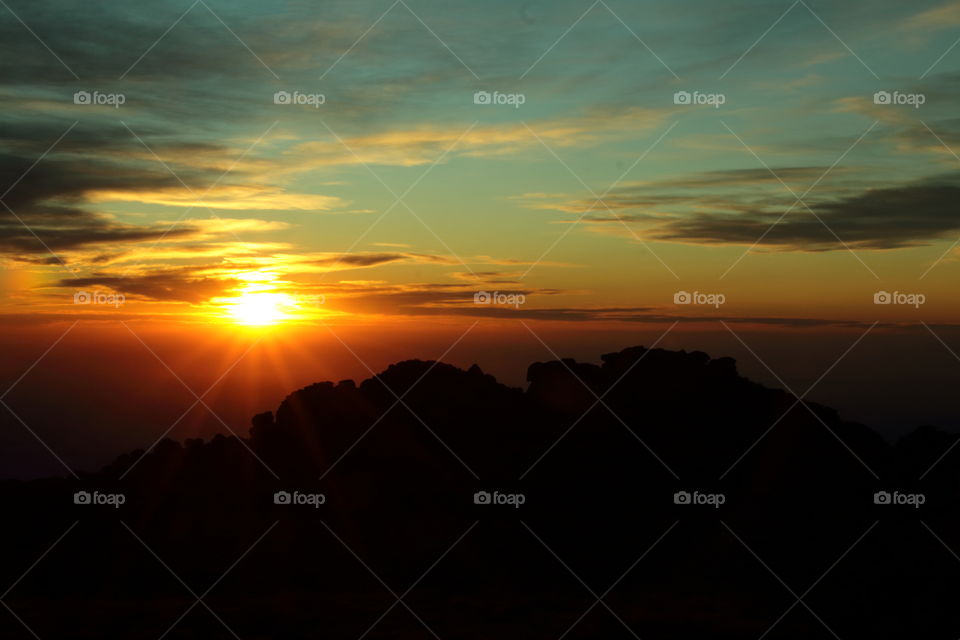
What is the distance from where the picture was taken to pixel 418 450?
3147 centimetres

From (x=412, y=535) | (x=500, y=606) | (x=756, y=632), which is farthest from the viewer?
(x=412, y=535)

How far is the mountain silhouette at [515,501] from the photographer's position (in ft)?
96.9

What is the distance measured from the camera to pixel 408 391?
30750 millimetres

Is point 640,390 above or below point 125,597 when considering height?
above

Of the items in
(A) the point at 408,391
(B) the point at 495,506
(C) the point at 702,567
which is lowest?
(C) the point at 702,567

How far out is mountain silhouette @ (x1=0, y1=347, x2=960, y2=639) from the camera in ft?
96.9

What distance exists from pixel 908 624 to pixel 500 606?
11007 millimetres

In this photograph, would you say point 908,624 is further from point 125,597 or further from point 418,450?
point 125,597

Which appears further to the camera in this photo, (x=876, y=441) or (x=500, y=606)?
(x=876, y=441)

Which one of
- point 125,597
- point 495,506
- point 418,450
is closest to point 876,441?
point 495,506

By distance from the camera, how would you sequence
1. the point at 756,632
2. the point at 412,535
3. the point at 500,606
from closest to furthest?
the point at 756,632 < the point at 500,606 < the point at 412,535

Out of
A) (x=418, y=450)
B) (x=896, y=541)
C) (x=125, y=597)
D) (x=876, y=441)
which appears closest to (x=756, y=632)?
(x=896, y=541)

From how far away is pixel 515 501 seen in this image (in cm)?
3128

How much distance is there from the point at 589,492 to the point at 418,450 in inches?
217
